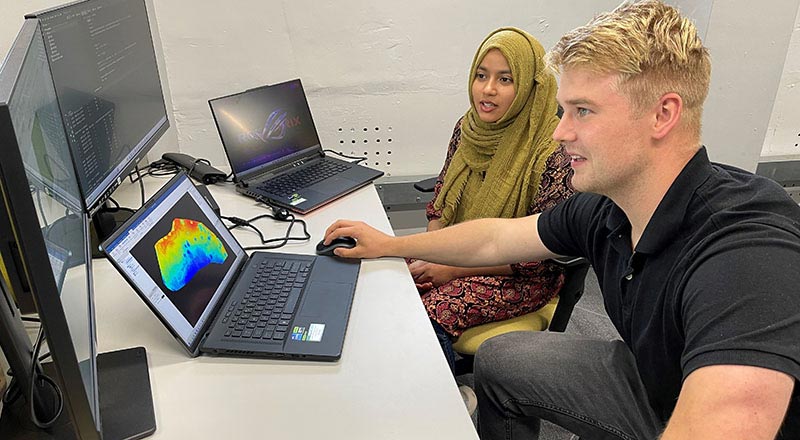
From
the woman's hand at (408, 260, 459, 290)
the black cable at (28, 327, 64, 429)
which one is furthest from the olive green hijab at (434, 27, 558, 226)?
the black cable at (28, 327, 64, 429)

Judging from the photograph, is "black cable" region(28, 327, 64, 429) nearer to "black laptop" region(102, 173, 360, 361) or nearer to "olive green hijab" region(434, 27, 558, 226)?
"black laptop" region(102, 173, 360, 361)

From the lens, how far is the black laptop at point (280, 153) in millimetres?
1658

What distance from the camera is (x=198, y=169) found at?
1808mm

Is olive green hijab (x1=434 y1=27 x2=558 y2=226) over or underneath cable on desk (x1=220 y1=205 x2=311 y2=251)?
over

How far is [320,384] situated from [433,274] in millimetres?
738

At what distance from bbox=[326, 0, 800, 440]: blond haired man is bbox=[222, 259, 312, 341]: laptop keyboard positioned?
0.46 ft

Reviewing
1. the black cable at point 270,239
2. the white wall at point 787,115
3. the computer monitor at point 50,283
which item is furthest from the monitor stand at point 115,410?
the white wall at point 787,115

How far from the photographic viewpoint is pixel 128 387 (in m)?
0.94

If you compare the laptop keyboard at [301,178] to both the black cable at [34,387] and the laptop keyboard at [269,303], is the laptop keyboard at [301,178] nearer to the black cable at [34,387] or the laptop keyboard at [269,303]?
the laptop keyboard at [269,303]

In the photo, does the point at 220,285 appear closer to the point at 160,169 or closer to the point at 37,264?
the point at 37,264

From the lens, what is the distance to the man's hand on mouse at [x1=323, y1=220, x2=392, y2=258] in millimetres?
1319

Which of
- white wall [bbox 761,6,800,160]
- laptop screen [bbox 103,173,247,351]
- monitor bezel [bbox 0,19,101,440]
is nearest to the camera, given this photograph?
monitor bezel [bbox 0,19,101,440]

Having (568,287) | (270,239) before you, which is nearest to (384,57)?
(270,239)

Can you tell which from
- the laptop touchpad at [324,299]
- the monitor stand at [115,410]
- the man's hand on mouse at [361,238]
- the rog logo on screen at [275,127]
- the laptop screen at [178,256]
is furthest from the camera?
the rog logo on screen at [275,127]
